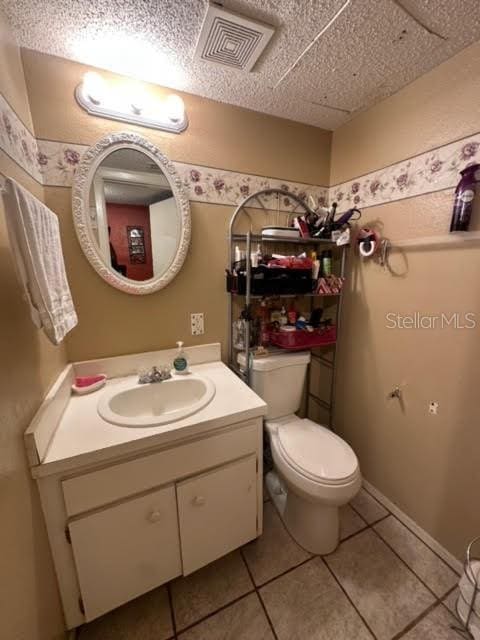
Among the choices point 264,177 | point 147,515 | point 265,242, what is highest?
point 264,177

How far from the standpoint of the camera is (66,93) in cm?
104

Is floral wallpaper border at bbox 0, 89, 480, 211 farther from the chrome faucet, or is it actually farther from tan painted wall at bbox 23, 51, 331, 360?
the chrome faucet

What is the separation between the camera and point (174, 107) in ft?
3.87

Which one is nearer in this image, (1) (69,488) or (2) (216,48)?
(1) (69,488)

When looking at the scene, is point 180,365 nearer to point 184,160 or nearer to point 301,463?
point 301,463

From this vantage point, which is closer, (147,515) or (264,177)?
(147,515)

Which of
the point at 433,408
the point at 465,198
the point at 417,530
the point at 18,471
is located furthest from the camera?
the point at 417,530

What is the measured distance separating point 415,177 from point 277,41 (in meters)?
0.81

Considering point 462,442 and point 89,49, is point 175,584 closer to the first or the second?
point 462,442

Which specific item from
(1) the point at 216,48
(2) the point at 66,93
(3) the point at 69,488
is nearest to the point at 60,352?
(3) the point at 69,488

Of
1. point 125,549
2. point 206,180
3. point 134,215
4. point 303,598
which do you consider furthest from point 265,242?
point 303,598

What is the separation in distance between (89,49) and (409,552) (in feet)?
8.46

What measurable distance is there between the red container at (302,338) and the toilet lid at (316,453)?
0.45 metres

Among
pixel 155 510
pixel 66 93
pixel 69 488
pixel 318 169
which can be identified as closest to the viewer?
pixel 69 488
